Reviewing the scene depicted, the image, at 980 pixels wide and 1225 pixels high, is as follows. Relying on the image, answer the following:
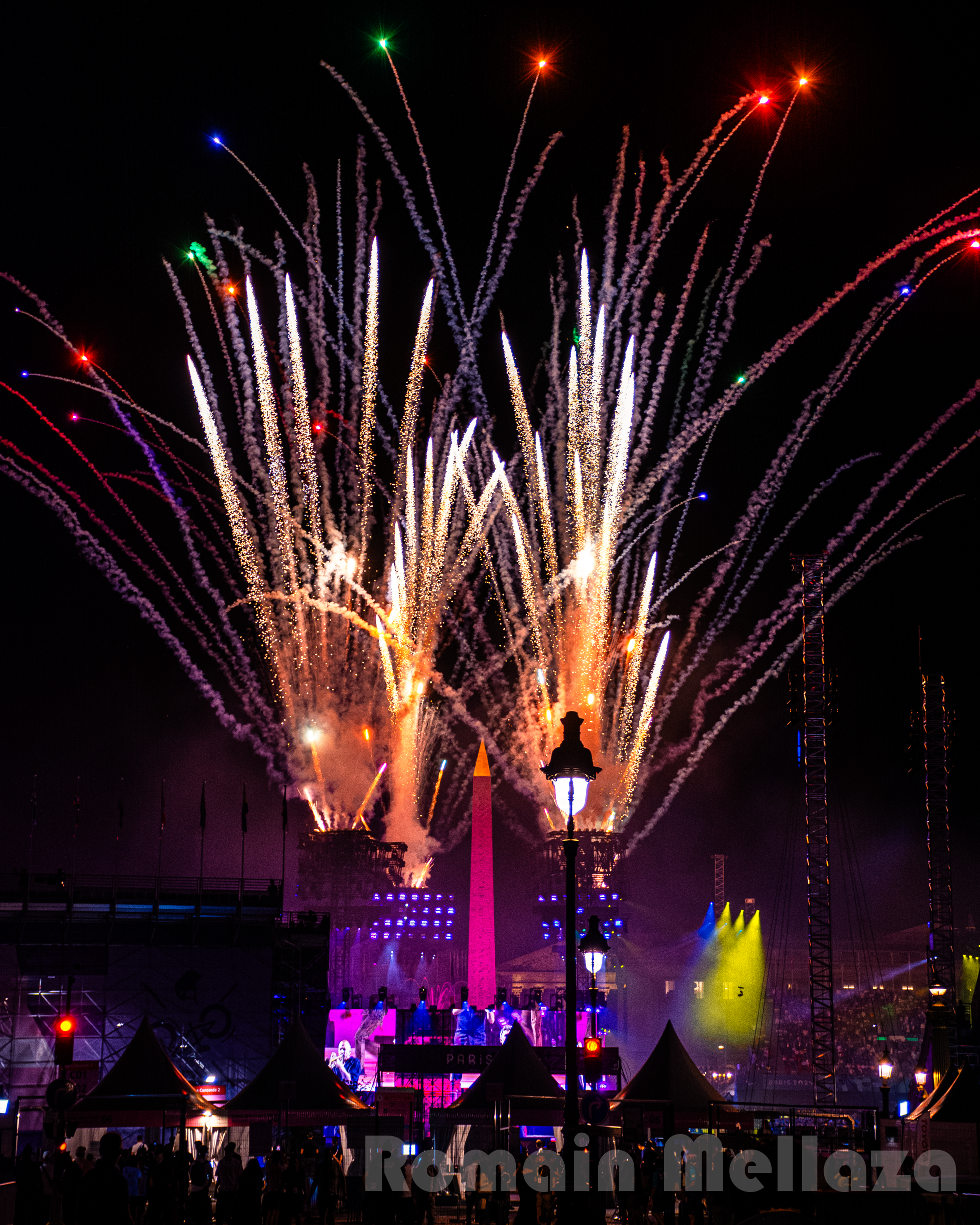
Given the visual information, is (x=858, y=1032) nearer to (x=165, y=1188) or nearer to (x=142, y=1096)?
(x=142, y=1096)

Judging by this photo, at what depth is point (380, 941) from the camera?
124 metres

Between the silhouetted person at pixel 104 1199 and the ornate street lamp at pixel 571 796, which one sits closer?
the silhouetted person at pixel 104 1199

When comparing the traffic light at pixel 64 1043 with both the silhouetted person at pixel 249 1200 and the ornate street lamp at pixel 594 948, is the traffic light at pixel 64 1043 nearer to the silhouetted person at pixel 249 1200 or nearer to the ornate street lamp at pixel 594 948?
the silhouetted person at pixel 249 1200

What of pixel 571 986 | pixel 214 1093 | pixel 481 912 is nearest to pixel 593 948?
pixel 571 986

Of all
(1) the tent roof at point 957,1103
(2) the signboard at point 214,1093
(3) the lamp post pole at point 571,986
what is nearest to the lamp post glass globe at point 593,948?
(3) the lamp post pole at point 571,986

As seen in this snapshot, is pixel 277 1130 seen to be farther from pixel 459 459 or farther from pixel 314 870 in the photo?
pixel 314 870

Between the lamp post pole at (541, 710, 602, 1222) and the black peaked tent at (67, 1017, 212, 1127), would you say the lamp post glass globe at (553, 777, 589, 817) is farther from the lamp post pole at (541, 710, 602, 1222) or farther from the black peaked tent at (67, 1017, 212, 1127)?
the black peaked tent at (67, 1017, 212, 1127)

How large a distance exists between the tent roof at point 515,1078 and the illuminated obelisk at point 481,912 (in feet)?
183

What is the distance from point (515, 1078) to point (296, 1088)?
4.82 meters

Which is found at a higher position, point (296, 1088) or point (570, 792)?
point (570, 792)

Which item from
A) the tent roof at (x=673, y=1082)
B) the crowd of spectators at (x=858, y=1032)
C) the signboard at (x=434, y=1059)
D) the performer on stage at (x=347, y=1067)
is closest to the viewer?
the tent roof at (x=673, y=1082)

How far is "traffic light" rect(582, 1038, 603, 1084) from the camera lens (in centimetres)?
1942

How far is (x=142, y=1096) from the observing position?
26.9 meters

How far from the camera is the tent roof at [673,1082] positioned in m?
26.3
